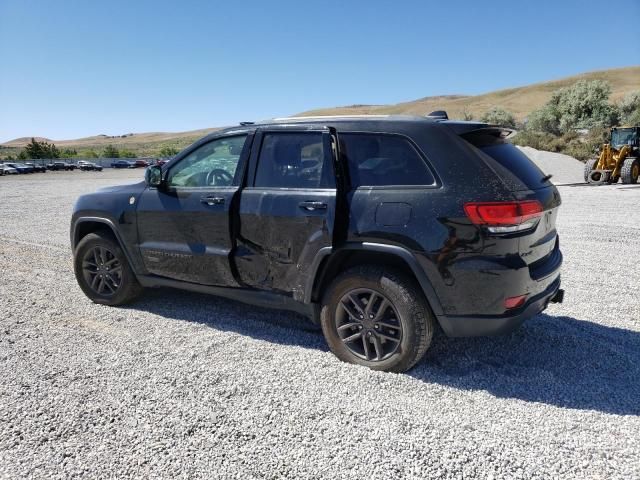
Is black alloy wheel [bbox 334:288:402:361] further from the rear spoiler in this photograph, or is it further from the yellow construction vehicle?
the yellow construction vehicle

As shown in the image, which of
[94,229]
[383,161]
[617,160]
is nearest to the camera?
[383,161]

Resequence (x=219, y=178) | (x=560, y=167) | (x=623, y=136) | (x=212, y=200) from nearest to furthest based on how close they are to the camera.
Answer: (x=212, y=200) → (x=219, y=178) → (x=623, y=136) → (x=560, y=167)

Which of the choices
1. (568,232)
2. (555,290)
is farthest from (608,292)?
(568,232)

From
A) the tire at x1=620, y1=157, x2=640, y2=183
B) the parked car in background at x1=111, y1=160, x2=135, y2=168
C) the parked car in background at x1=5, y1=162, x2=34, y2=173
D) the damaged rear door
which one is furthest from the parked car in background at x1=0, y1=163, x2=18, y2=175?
the damaged rear door

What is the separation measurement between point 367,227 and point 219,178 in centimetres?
151

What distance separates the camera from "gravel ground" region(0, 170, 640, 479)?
2.39 metres

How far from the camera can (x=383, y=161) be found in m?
3.26

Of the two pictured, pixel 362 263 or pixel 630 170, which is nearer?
pixel 362 263

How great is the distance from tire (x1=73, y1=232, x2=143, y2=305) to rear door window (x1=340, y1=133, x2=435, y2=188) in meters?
2.56

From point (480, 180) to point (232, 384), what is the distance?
208 centimetres

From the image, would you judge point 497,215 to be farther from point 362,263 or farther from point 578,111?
point 578,111

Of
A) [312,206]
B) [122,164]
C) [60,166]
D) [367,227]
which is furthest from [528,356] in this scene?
[122,164]

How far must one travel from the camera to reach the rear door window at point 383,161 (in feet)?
10.3

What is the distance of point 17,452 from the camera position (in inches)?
97.7
